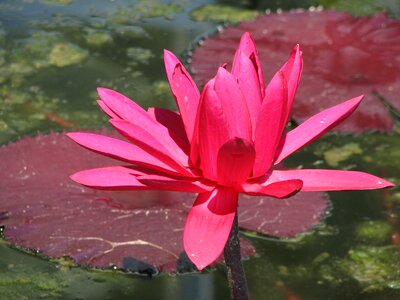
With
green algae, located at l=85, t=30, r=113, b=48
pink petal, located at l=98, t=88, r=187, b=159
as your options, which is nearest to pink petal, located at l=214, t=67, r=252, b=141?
pink petal, located at l=98, t=88, r=187, b=159

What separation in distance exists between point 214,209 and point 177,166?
3.2 inches

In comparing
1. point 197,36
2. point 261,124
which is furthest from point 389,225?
point 197,36

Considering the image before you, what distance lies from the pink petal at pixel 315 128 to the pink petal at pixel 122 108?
0.63ft

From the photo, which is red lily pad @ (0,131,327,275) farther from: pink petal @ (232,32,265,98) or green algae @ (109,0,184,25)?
green algae @ (109,0,184,25)

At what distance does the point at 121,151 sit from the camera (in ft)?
3.85

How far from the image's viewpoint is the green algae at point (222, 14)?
2748 mm

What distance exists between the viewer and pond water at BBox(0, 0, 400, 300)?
5.24 ft

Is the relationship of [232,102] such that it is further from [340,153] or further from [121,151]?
[340,153]

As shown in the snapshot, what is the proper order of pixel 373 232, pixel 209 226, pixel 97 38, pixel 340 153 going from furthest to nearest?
1. pixel 97 38
2. pixel 340 153
3. pixel 373 232
4. pixel 209 226

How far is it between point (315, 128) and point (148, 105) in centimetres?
106

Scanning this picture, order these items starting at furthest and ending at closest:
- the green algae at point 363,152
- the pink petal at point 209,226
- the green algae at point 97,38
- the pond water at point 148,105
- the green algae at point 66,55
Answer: the green algae at point 97,38 < the green algae at point 66,55 < the green algae at point 363,152 < the pond water at point 148,105 < the pink petal at point 209,226

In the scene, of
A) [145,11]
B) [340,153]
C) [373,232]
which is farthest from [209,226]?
[145,11]

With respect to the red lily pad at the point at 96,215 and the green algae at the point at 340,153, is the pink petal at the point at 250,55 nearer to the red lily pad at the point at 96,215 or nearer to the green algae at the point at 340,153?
the red lily pad at the point at 96,215

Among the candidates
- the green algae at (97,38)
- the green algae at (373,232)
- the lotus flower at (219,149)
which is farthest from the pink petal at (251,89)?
the green algae at (97,38)
